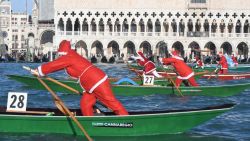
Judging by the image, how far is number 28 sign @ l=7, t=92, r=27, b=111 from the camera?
14091mm

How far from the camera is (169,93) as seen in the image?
23703 mm

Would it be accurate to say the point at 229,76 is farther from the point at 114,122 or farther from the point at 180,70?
the point at 114,122

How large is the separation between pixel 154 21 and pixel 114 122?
67761mm

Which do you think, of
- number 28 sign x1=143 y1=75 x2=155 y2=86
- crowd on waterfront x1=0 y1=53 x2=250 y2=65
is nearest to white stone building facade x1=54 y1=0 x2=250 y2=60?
crowd on waterfront x1=0 y1=53 x2=250 y2=65

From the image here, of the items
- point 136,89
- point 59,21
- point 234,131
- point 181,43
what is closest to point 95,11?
point 59,21

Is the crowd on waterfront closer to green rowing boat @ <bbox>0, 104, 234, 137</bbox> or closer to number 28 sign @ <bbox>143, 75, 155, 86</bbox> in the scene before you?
number 28 sign @ <bbox>143, 75, 155, 86</bbox>

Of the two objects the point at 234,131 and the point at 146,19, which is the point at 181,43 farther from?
the point at 234,131

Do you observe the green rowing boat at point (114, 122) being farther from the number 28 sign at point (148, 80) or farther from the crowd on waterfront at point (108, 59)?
the crowd on waterfront at point (108, 59)

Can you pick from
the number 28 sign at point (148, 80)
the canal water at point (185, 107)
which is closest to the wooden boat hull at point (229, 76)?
the canal water at point (185, 107)

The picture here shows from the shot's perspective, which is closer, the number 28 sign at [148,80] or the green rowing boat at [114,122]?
the green rowing boat at [114,122]

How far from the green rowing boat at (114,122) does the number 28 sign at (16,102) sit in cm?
21

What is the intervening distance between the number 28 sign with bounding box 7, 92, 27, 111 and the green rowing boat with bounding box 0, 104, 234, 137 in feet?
0.70

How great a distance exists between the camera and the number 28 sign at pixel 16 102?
1409 cm

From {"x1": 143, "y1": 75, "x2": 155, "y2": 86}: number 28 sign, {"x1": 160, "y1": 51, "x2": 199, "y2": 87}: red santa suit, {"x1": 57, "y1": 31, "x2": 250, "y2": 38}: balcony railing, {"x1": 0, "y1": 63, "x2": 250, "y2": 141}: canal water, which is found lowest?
{"x1": 0, "y1": 63, "x2": 250, "y2": 141}: canal water
